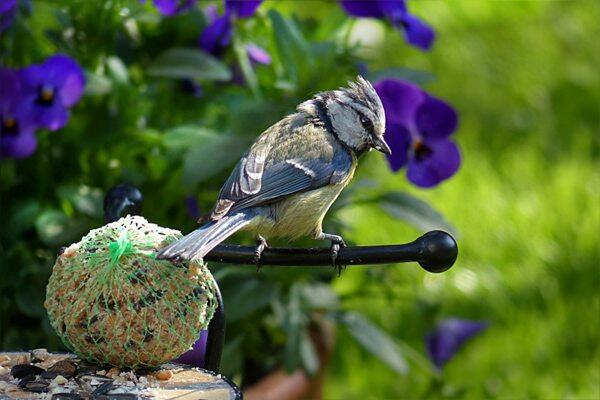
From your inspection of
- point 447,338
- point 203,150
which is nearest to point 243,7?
point 203,150

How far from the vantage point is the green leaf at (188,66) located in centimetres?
285

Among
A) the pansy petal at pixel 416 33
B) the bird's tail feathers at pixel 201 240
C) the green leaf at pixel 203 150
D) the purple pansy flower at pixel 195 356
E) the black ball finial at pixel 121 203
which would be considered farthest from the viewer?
the pansy petal at pixel 416 33

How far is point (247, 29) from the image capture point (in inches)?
123

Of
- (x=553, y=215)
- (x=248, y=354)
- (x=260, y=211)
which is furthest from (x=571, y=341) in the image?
(x=260, y=211)

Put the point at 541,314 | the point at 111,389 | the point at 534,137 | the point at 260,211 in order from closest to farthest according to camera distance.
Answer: the point at 111,389
the point at 260,211
the point at 541,314
the point at 534,137

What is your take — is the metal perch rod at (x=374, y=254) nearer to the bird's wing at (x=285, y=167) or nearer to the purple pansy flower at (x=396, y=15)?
the bird's wing at (x=285, y=167)

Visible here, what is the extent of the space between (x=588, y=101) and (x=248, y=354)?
3015mm

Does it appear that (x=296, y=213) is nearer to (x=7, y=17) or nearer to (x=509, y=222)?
(x=7, y=17)

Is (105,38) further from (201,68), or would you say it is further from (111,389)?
(111,389)

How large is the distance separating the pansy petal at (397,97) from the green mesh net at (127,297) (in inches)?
44.6

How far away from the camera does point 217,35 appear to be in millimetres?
2949

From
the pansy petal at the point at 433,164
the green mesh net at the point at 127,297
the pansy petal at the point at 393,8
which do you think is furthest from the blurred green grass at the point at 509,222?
the green mesh net at the point at 127,297

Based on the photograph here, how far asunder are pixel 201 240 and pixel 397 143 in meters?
1.26

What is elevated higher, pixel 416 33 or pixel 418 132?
pixel 416 33
